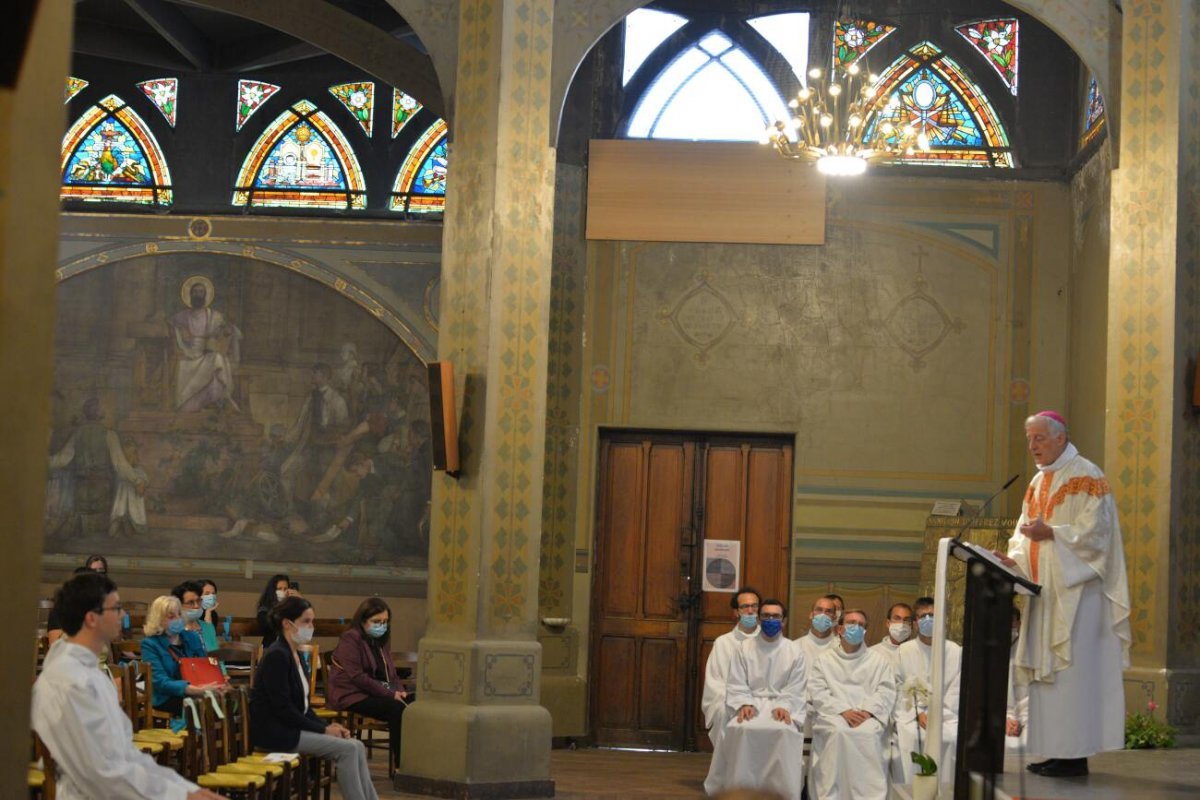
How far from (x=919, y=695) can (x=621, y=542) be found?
12.9ft

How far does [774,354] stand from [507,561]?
A: 4.64m

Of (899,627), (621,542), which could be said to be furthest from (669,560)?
(899,627)

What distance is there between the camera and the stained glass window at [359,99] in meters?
16.1

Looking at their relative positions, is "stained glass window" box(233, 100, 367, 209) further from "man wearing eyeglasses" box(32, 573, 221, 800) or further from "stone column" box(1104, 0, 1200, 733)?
"man wearing eyeglasses" box(32, 573, 221, 800)

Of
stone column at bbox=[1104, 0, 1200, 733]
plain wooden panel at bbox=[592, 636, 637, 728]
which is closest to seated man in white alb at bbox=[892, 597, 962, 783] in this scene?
stone column at bbox=[1104, 0, 1200, 733]

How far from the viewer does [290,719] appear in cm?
767

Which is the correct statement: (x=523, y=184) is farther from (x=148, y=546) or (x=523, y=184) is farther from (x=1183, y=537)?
(x=148, y=546)

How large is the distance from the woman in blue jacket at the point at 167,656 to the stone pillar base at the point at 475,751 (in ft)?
4.77

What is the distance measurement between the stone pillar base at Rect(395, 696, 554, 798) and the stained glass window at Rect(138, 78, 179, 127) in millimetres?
8425

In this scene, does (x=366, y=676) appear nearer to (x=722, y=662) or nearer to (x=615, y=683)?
(x=722, y=662)

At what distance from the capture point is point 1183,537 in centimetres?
987

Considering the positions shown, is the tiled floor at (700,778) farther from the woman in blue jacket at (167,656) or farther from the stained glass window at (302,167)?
the stained glass window at (302,167)

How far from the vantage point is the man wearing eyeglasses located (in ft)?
16.4

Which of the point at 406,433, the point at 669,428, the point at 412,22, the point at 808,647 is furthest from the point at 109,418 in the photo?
the point at 808,647
